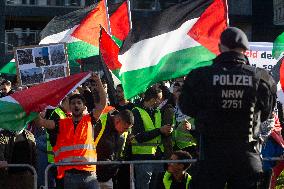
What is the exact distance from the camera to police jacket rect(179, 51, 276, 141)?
5.65 m

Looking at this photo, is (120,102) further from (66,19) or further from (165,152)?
(66,19)

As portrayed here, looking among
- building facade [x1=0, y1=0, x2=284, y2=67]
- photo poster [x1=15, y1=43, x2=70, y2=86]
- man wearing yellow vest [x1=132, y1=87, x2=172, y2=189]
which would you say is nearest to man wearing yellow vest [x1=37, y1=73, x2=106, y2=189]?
man wearing yellow vest [x1=132, y1=87, x2=172, y2=189]

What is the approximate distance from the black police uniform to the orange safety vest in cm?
291

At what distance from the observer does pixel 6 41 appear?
40875mm

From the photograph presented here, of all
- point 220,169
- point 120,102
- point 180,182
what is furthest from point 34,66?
point 220,169

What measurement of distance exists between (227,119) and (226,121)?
19mm

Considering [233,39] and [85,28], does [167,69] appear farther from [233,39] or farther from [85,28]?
[85,28]

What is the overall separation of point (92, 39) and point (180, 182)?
16.0 ft

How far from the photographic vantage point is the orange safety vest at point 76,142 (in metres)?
8.44

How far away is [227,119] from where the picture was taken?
18.6 feet

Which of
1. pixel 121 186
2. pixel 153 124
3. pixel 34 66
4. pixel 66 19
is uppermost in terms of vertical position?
pixel 66 19

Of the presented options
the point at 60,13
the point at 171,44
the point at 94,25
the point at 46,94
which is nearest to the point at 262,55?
the point at 171,44

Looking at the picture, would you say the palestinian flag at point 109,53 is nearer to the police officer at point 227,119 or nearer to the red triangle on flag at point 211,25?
the red triangle on flag at point 211,25

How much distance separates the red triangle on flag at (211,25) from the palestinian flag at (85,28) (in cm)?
315
